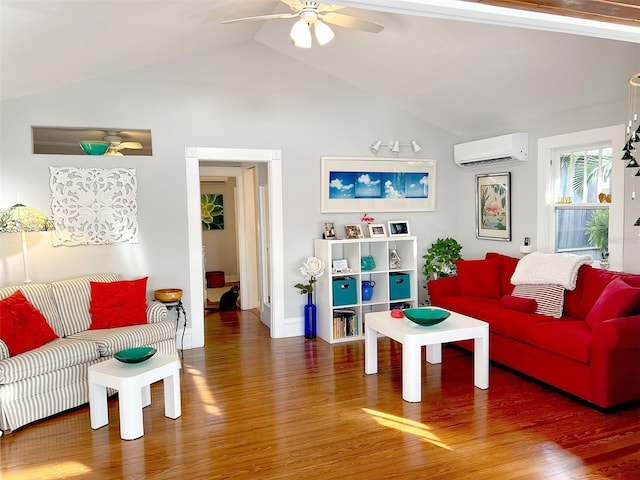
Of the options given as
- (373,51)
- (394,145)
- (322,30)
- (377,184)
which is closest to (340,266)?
(377,184)

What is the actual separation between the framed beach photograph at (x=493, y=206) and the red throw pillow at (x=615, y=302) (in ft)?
6.12

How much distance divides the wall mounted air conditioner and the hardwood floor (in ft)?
7.41

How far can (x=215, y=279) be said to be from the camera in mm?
9117

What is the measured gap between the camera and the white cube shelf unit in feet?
17.6

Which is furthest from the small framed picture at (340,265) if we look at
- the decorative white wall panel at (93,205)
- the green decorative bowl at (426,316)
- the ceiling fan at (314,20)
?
the ceiling fan at (314,20)

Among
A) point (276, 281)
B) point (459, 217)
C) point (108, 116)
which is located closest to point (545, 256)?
point (459, 217)

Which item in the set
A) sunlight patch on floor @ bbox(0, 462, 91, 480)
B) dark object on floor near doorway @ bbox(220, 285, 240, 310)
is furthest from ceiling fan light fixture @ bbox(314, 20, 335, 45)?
dark object on floor near doorway @ bbox(220, 285, 240, 310)

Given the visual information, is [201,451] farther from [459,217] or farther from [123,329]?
[459,217]

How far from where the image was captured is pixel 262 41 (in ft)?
17.3

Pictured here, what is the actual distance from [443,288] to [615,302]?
1.92 m

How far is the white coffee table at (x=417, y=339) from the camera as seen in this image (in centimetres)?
366

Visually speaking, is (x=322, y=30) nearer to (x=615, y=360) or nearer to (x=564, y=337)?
(x=564, y=337)

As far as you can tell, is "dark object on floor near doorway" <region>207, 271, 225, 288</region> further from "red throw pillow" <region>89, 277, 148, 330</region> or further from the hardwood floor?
the hardwood floor

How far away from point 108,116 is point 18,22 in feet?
5.74
